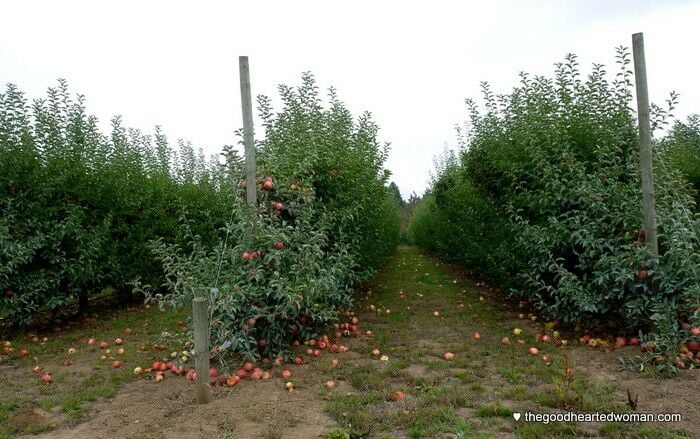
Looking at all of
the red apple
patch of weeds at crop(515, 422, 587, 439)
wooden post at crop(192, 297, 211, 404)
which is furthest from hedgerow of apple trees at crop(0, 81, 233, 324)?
patch of weeds at crop(515, 422, 587, 439)

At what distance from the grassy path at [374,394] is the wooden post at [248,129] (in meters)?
1.53

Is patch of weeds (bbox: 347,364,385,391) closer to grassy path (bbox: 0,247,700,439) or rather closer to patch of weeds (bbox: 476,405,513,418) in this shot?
grassy path (bbox: 0,247,700,439)

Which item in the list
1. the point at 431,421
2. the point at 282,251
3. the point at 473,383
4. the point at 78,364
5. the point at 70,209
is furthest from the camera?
the point at 70,209

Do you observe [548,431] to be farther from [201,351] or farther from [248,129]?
[248,129]

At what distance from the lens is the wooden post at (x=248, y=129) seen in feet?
14.8

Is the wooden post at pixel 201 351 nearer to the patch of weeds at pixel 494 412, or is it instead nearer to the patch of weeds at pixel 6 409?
the patch of weeds at pixel 6 409

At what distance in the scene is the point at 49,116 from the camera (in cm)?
659

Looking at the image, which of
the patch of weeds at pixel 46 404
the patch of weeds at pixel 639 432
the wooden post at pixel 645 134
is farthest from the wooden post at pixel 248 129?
the wooden post at pixel 645 134

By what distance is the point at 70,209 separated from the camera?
646 centimetres

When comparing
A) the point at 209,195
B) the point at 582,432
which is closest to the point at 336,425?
the point at 582,432

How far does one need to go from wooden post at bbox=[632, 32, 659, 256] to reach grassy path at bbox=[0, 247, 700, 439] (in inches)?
43.7

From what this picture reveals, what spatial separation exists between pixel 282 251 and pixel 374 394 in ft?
4.61

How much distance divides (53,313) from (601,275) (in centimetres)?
633

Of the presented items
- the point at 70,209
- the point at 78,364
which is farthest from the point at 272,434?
the point at 70,209
